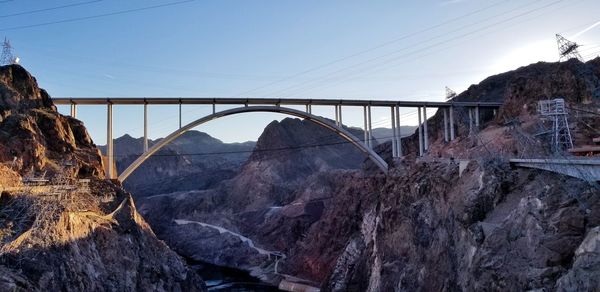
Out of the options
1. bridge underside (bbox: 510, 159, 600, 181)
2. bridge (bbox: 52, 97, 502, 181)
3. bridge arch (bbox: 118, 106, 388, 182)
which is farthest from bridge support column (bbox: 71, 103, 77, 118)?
bridge underside (bbox: 510, 159, 600, 181)

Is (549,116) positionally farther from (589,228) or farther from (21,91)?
(21,91)

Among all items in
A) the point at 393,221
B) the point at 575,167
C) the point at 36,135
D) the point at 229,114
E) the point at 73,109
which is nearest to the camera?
the point at 575,167

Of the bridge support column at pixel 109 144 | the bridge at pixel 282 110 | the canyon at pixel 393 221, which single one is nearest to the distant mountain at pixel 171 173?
the canyon at pixel 393 221

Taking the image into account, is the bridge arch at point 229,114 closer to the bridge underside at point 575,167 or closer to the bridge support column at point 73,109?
the bridge support column at point 73,109

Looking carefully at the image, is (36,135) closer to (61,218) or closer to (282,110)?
(61,218)

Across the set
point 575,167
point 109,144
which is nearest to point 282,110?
point 109,144

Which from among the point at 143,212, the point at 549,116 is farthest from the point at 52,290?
the point at 143,212
